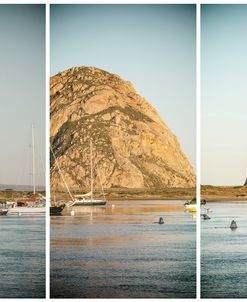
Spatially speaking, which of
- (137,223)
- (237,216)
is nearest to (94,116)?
(137,223)

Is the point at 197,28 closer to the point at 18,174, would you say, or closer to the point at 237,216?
the point at 18,174

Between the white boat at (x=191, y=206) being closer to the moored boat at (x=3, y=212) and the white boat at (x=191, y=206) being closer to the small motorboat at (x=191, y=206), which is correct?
the small motorboat at (x=191, y=206)

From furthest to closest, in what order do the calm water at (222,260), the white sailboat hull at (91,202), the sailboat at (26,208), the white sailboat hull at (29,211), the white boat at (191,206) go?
the white sailboat hull at (91,202) < the white boat at (191,206) < the white sailboat hull at (29,211) < the sailboat at (26,208) < the calm water at (222,260)

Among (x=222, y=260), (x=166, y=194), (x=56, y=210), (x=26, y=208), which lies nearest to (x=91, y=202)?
(x=166, y=194)

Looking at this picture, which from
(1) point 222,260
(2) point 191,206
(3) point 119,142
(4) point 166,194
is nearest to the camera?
(1) point 222,260

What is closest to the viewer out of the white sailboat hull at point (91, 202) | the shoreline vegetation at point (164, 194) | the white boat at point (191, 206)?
the shoreline vegetation at point (164, 194)

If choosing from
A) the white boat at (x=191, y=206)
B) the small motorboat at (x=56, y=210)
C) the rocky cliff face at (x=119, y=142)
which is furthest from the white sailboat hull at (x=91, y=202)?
the small motorboat at (x=56, y=210)

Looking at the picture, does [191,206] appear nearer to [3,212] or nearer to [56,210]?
[56,210]
